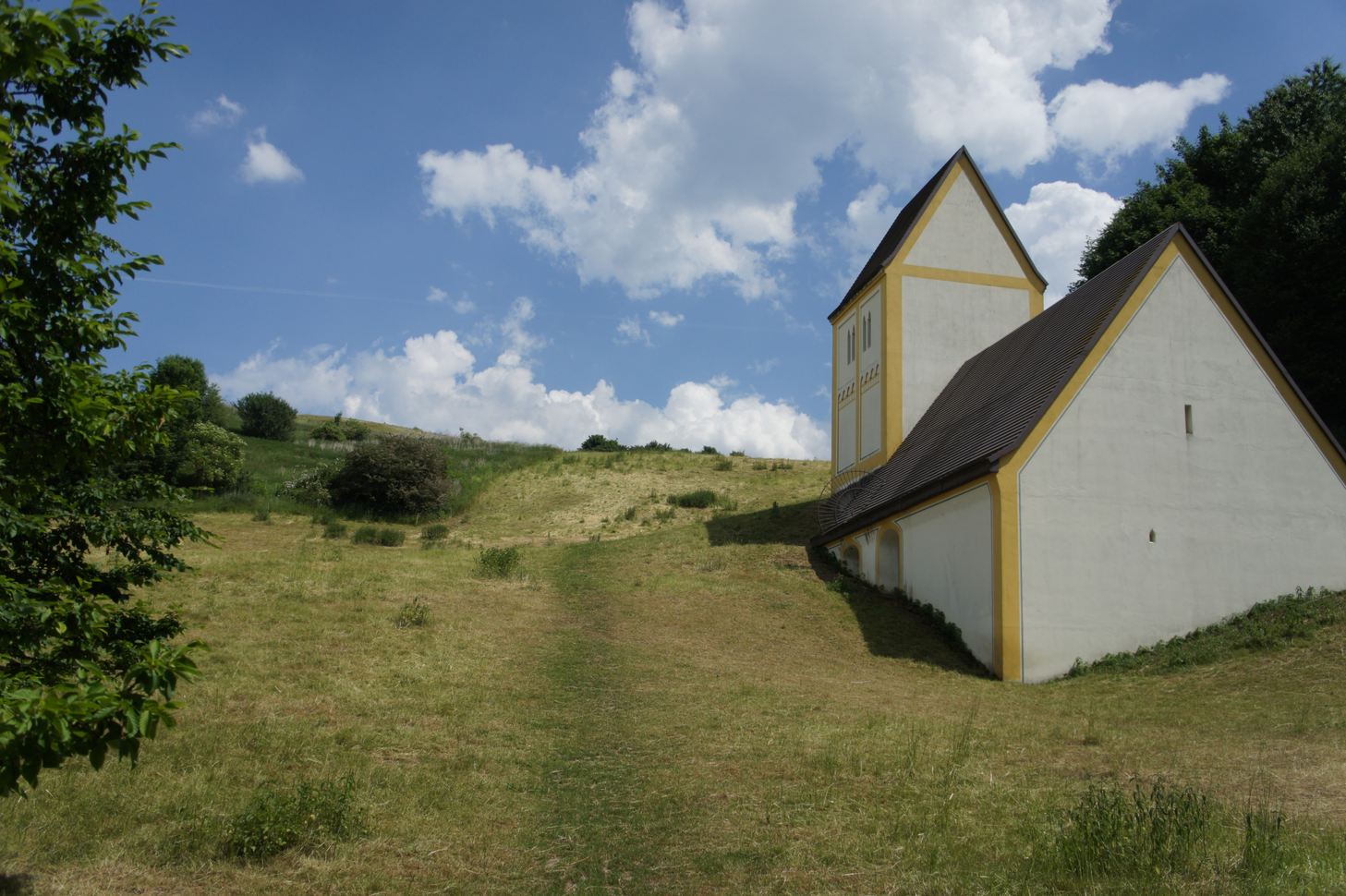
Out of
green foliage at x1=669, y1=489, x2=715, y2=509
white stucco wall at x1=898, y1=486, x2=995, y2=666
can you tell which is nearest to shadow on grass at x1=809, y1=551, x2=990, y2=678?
white stucco wall at x1=898, y1=486, x2=995, y2=666

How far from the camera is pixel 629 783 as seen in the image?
980 centimetres

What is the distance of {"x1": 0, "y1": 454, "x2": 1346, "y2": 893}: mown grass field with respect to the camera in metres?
7.26

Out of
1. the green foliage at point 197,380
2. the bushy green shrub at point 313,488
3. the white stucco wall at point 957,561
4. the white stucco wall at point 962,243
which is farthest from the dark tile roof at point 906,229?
the green foliage at point 197,380

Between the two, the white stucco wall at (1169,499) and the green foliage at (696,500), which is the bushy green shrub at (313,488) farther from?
the white stucco wall at (1169,499)

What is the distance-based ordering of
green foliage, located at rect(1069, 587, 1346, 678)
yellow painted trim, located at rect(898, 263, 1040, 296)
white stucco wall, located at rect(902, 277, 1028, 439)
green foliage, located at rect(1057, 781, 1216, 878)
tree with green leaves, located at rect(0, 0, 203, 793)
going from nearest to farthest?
tree with green leaves, located at rect(0, 0, 203, 793), green foliage, located at rect(1057, 781, 1216, 878), green foliage, located at rect(1069, 587, 1346, 678), white stucco wall, located at rect(902, 277, 1028, 439), yellow painted trim, located at rect(898, 263, 1040, 296)

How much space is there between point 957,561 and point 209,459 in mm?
30461

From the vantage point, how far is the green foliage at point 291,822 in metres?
7.52

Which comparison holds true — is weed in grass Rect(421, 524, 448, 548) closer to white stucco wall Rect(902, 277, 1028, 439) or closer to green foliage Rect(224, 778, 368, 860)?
white stucco wall Rect(902, 277, 1028, 439)

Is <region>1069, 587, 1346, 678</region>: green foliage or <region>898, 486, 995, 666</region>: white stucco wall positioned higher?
<region>898, 486, 995, 666</region>: white stucco wall

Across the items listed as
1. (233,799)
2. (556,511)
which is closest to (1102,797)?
(233,799)

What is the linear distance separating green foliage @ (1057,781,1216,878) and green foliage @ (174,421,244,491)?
3631 cm

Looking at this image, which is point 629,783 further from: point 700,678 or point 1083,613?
point 1083,613

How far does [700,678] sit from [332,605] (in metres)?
7.69

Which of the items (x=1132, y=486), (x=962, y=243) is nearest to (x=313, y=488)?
(x=962, y=243)
